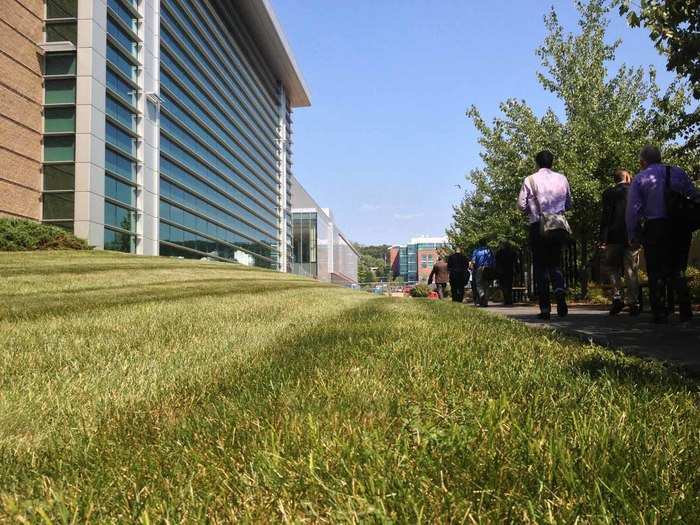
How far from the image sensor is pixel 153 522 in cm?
119

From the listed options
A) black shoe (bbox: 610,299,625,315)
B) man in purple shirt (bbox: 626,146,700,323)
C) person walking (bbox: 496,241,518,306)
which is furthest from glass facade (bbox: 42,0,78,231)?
man in purple shirt (bbox: 626,146,700,323)

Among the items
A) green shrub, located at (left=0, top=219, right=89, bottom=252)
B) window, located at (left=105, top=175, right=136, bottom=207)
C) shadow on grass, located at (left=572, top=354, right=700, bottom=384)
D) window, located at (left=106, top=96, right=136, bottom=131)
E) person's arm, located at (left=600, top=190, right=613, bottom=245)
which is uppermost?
window, located at (left=106, top=96, right=136, bottom=131)

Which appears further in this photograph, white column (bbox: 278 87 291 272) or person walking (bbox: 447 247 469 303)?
white column (bbox: 278 87 291 272)

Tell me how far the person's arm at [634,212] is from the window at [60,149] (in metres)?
30.9

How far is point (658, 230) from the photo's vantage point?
19.1 ft

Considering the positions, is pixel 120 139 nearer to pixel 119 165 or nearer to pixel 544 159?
pixel 119 165

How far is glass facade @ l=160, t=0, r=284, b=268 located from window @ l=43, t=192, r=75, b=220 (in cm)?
922

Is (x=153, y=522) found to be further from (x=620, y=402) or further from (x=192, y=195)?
(x=192, y=195)

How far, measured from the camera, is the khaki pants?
24.0 ft

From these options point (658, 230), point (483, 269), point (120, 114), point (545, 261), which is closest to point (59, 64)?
point (120, 114)

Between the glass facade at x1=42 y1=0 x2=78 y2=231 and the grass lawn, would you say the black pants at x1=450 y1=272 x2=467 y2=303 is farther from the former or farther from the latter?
the glass facade at x1=42 y1=0 x2=78 y2=231

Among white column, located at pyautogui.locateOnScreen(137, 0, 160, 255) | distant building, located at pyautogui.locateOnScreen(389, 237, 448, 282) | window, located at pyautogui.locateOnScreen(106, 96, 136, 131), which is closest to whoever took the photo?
window, located at pyautogui.locateOnScreen(106, 96, 136, 131)

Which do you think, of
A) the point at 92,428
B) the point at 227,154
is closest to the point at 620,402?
the point at 92,428

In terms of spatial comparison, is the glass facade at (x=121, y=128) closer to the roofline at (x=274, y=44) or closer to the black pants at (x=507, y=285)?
the roofline at (x=274, y=44)
